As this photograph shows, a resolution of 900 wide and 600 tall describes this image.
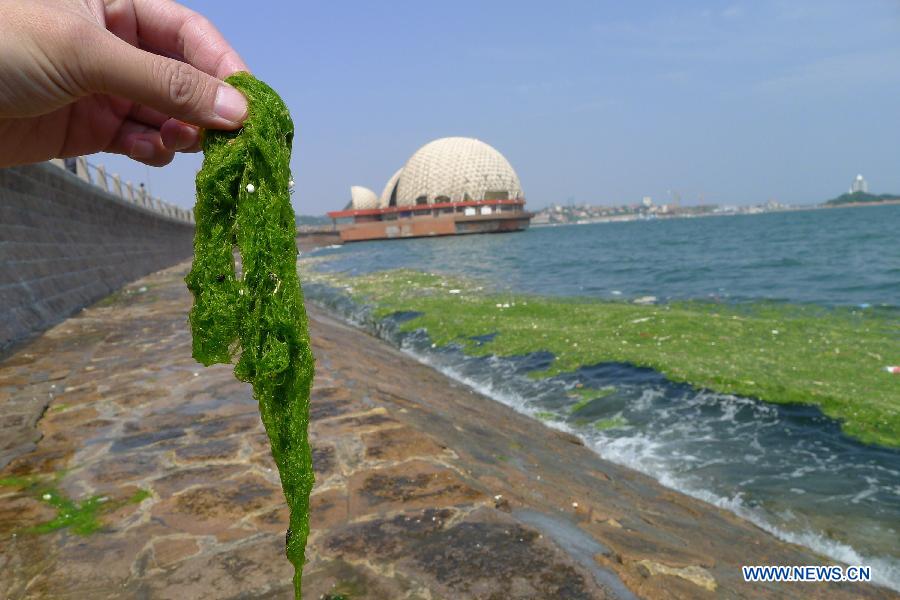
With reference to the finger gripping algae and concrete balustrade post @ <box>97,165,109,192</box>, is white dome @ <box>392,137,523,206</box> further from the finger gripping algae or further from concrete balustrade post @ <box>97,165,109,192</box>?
the finger gripping algae

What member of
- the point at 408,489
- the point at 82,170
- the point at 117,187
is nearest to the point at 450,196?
the point at 117,187

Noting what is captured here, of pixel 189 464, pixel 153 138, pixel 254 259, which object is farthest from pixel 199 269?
pixel 189 464

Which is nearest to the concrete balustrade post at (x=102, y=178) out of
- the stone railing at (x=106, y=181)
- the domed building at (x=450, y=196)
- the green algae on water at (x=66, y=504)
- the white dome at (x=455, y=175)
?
the stone railing at (x=106, y=181)

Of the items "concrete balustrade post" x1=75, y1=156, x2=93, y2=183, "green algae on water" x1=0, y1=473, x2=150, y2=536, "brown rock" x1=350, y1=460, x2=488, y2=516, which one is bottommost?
"brown rock" x1=350, y1=460, x2=488, y2=516

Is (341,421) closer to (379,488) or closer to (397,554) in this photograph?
(379,488)

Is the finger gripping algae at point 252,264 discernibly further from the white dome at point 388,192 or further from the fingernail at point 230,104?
the white dome at point 388,192

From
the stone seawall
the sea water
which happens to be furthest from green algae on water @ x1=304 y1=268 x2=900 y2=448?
the stone seawall

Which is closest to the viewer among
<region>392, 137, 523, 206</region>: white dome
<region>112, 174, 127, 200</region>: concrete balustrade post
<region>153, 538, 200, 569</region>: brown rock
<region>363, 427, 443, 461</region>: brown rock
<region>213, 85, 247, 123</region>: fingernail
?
<region>213, 85, 247, 123</region>: fingernail

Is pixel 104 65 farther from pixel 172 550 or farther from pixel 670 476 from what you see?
pixel 670 476
